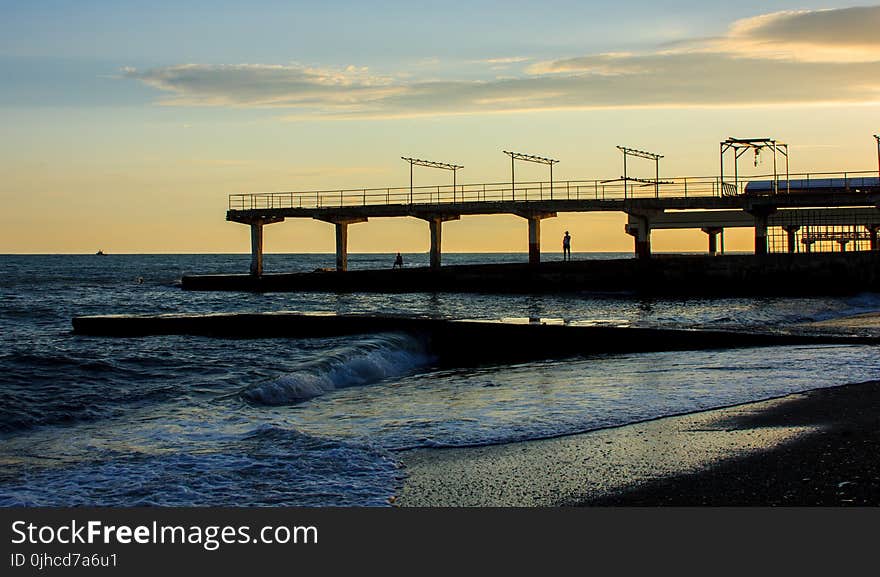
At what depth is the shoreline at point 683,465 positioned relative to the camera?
7.91m

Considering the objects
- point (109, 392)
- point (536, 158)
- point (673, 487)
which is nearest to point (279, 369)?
point (109, 392)

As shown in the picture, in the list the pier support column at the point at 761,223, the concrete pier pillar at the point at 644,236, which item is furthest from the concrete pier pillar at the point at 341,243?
the pier support column at the point at 761,223

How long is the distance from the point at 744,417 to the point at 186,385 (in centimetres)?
970

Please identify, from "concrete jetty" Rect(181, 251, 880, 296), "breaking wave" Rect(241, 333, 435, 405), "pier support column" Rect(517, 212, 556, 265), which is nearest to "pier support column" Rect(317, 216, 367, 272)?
"concrete jetty" Rect(181, 251, 880, 296)

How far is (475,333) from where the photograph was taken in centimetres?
2227

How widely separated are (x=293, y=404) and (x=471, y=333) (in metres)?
8.01

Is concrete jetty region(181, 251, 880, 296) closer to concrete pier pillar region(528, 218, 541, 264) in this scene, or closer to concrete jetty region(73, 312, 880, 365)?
concrete pier pillar region(528, 218, 541, 264)

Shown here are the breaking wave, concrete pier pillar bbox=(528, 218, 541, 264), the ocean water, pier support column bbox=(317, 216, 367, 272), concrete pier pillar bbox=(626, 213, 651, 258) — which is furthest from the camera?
pier support column bbox=(317, 216, 367, 272)

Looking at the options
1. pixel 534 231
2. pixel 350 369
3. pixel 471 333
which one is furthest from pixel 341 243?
pixel 350 369

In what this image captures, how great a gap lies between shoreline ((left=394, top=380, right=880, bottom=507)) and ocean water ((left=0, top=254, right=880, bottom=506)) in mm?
491

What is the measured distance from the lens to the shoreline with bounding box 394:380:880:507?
26.0 feet

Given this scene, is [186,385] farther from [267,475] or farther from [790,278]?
[790,278]

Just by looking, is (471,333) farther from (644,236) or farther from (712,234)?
(712,234)

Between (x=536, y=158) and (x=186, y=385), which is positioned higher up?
(x=536, y=158)
